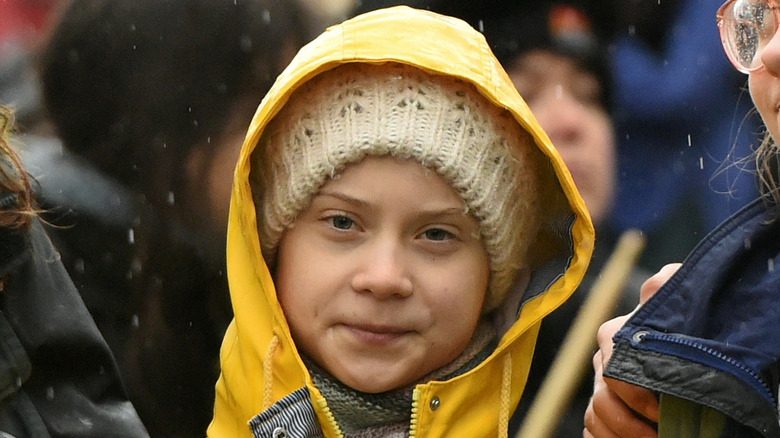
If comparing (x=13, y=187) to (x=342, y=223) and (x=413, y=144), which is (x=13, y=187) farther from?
(x=413, y=144)

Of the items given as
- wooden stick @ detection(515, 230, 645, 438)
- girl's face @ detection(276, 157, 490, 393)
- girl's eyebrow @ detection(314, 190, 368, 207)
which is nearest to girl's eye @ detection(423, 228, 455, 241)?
girl's face @ detection(276, 157, 490, 393)

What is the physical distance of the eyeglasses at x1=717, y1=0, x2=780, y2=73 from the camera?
2012mm

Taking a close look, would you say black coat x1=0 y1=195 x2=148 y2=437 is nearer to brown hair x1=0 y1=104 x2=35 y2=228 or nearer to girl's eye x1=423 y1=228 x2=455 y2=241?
brown hair x1=0 y1=104 x2=35 y2=228

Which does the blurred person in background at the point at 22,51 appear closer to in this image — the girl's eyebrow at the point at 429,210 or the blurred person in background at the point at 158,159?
the blurred person in background at the point at 158,159

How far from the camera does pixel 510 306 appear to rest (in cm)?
274

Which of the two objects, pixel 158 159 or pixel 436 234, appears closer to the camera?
pixel 436 234

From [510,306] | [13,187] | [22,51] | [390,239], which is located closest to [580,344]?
[510,306]

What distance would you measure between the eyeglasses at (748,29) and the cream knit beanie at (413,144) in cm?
59

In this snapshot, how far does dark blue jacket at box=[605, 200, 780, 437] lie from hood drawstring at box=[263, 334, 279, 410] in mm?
788

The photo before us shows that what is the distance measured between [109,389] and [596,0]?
5.71 ft

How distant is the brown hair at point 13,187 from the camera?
244 centimetres

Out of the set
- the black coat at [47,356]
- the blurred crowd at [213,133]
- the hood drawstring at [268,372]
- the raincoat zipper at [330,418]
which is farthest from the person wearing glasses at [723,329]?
the black coat at [47,356]

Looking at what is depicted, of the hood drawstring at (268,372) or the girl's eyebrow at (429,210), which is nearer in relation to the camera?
the girl's eyebrow at (429,210)

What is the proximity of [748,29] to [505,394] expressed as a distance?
94 centimetres
